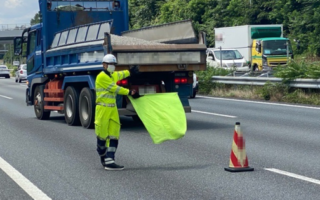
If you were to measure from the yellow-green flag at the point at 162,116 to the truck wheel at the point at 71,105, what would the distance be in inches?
216

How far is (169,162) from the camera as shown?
10953 mm

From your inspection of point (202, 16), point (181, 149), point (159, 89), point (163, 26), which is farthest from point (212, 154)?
point (202, 16)

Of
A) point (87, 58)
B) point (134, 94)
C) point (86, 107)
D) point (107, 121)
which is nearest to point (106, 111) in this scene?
point (107, 121)

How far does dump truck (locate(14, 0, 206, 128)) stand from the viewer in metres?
15.1

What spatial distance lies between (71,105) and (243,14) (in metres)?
40.4

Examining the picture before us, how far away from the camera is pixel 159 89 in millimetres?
15992

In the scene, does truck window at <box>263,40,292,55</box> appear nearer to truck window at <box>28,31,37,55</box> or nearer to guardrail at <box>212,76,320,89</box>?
guardrail at <box>212,76,320,89</box>

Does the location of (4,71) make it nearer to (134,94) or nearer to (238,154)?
(134,94)

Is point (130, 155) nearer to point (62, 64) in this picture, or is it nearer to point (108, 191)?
point (108, 191)

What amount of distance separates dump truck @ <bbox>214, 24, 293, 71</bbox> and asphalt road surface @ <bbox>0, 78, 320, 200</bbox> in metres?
19.4

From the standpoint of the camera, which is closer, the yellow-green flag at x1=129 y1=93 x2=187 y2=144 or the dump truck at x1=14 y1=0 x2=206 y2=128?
the yellow-green flag at x1=129 y1=93 x2=187 y2=144

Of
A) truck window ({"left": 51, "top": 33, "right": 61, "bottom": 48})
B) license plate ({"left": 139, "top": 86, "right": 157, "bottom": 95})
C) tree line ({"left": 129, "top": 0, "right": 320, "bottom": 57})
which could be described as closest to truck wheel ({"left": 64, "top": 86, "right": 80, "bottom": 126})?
truck window ({"left": 51, "top": 33, "right": 61, "bottom": 48})

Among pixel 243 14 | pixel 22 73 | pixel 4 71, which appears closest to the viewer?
pixel 22 73

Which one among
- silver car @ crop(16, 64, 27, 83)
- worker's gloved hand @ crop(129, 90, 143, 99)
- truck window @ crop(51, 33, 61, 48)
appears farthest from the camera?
silver car @ crop(16, 64, 27, 83)
